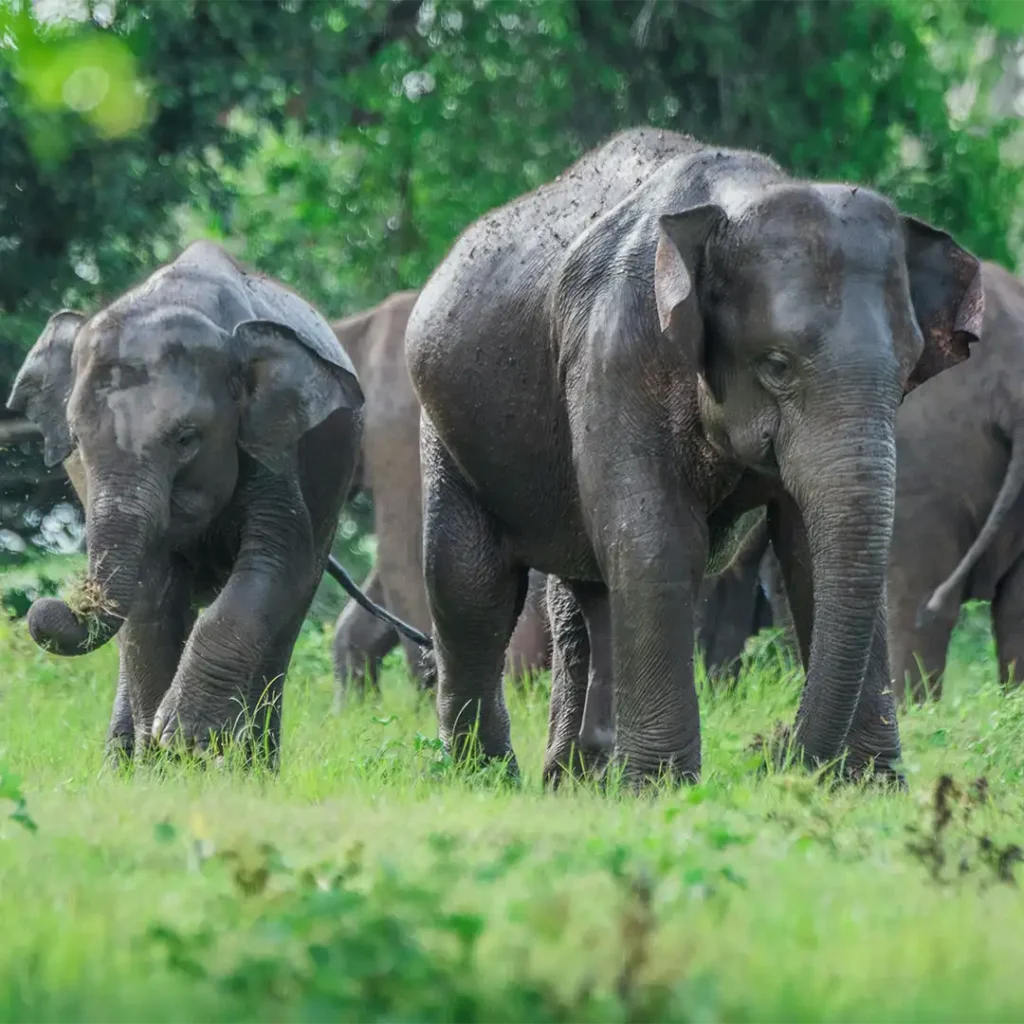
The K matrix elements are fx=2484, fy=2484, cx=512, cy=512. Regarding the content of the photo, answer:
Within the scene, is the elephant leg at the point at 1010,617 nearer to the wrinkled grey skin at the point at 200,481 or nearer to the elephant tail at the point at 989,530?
the elephant tail at the point at 989,530

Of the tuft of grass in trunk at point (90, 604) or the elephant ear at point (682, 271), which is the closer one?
the elephant ear at point (682, 271)

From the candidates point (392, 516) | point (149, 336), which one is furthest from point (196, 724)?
point (392, 516)

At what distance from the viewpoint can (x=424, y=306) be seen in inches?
358

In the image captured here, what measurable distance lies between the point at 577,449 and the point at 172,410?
170cm

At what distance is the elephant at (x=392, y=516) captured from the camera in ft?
44.1

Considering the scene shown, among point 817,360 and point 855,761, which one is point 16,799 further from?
point 855,761

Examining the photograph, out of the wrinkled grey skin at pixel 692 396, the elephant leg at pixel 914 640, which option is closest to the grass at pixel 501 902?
the wrinkled grey skin at pixel 692 396

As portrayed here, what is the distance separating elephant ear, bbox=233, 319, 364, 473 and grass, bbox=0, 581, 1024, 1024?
1.76 metres

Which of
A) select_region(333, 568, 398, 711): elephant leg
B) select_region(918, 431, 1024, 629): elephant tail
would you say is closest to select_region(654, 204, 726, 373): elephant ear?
select_region(918, 431, 1024, 629): elephant tail

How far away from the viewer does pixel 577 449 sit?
770 centimetres

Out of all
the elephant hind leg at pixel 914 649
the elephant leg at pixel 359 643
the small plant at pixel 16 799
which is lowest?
the elephant leg at pixel 359 643

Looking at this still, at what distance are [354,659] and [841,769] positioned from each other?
6712 mm

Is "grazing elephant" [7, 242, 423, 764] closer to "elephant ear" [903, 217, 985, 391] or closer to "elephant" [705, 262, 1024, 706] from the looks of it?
"elephant ear" [903, 217, 985, 391]

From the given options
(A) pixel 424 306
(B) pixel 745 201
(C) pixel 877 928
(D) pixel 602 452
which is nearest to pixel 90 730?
(A) pixel 424 306
